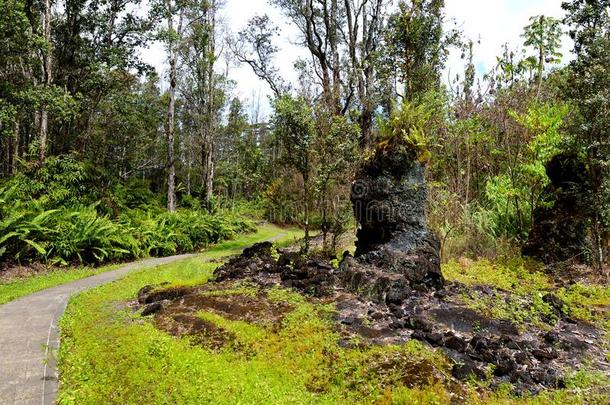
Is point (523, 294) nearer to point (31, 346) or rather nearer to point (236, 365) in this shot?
point (236, 365)

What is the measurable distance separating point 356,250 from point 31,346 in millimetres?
5937

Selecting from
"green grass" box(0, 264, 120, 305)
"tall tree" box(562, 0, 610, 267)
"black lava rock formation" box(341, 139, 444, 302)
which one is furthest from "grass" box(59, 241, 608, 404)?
"tall tree" box(562, 0, 610, 267)

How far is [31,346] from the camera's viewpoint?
555 cm

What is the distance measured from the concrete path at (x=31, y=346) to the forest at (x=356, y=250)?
56mm

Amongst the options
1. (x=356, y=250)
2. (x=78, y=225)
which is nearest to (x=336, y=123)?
(x=356, y=250)

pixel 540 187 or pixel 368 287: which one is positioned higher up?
pixel 540 187

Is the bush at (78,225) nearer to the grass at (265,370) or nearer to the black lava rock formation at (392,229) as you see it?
the grass at (265,370)

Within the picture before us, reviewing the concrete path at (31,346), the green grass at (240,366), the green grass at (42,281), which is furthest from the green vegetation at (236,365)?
the green grass at (42,281)

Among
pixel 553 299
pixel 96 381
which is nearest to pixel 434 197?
pixel 553 299

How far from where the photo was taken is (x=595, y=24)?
30.9ft

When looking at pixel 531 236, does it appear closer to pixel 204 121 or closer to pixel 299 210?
pixel 299 210

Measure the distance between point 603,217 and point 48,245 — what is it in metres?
13.2

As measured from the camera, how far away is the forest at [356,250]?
458cm

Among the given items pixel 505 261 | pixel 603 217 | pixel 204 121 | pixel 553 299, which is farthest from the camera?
pixel 204 121
